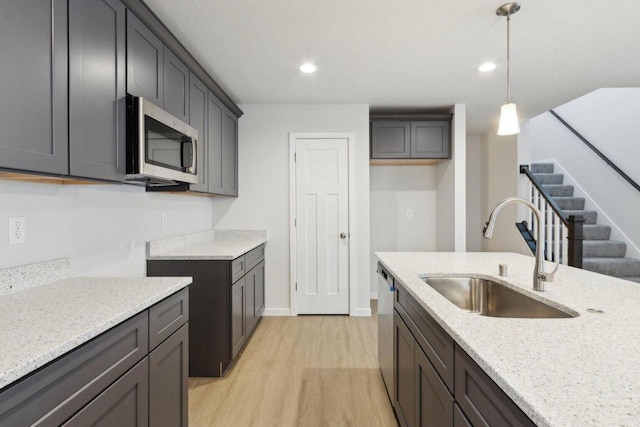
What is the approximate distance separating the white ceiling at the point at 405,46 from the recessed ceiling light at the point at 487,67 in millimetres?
54

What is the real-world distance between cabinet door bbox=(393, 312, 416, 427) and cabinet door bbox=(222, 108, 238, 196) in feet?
7.17

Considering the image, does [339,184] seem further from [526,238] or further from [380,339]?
[526,238]

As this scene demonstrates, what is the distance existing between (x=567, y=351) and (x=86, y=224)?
218cm

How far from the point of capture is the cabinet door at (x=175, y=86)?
208 cm

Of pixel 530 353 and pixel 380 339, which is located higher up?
pixel 530 353

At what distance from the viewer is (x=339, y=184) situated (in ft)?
12.2

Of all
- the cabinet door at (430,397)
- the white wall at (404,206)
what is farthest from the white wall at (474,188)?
the cabinet door at (430,397)

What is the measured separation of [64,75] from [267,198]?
2.52 m

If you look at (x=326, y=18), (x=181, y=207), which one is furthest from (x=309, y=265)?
(x=326, y=18)

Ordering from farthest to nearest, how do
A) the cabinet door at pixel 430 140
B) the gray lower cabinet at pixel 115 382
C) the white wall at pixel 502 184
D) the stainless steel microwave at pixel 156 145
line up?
the white wall at pixel 502 184 < the cabinet door at pixel 430 140 < the stainless steel microwave at pixel 156 145 < the gray lower cabinet at pixel 115 382

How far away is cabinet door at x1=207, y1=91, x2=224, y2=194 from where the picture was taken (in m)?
2.86

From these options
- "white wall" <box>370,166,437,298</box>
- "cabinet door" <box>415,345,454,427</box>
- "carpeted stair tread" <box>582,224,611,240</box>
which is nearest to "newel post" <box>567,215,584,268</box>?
"carpeted stair tread" <box>582,224,611,240</box>

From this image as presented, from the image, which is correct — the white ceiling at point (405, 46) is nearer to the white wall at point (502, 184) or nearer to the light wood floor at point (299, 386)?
the white wall at point (502, 184)

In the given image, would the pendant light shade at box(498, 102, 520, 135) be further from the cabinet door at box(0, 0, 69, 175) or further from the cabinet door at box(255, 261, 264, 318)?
the cabinet door at box(255, 261, 264, 318)
